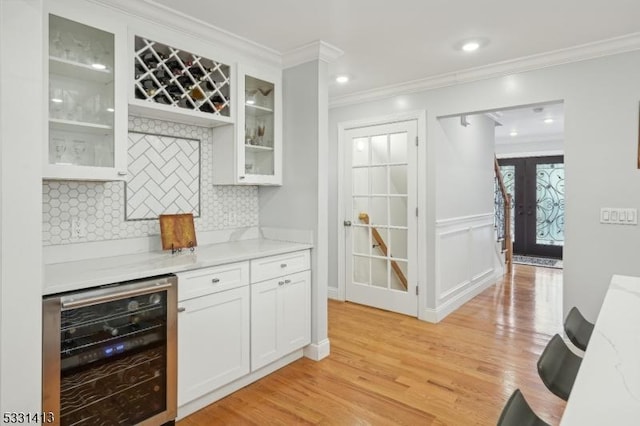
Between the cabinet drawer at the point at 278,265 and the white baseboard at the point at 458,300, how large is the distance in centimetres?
165

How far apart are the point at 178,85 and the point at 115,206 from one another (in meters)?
0.90

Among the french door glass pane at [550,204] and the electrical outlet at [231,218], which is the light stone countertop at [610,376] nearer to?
the electrical outlet at [231,218]

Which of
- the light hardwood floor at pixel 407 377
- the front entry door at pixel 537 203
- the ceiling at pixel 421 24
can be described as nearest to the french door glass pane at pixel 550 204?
the front entry door at pixel 537 203

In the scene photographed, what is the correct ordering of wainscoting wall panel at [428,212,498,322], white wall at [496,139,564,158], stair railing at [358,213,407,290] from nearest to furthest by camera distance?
wainscoting wall panel at [428,212,498,322] → stair railing at [358,213,407,290] → white wall at [496,139,564,158]

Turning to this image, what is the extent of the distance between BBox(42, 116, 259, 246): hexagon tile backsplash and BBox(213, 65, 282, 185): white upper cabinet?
0.15 meters

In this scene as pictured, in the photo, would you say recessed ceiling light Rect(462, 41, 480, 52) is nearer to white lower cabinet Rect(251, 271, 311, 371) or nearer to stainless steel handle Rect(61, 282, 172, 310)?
white lower cabinet Rect(251, 271, 311, 371)

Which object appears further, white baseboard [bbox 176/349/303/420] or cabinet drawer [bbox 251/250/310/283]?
cabinet drawer [bbox 251/250/310/283]

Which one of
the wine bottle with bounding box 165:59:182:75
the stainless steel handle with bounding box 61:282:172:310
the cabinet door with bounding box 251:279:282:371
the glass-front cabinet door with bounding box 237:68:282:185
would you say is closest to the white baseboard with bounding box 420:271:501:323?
the cabinet door with bounding box 251:279:282:371

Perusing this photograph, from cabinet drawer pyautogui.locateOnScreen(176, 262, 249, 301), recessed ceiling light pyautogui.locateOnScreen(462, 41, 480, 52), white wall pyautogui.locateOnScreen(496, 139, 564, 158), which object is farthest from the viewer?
white wall pyautogui.locateOnScreen(496, 139, 564, 158)

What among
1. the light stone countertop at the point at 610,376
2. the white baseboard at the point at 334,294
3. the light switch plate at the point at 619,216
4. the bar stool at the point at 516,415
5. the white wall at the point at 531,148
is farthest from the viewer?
the white wall at the point at 531,148

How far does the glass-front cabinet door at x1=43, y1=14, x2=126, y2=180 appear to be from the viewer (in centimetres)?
198

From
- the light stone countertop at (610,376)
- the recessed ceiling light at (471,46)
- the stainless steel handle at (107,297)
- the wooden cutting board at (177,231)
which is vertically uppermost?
the recessed ceiling light at (471,46)

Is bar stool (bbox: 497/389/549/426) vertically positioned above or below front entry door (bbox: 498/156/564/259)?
below

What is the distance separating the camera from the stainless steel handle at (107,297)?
1.69 meters
